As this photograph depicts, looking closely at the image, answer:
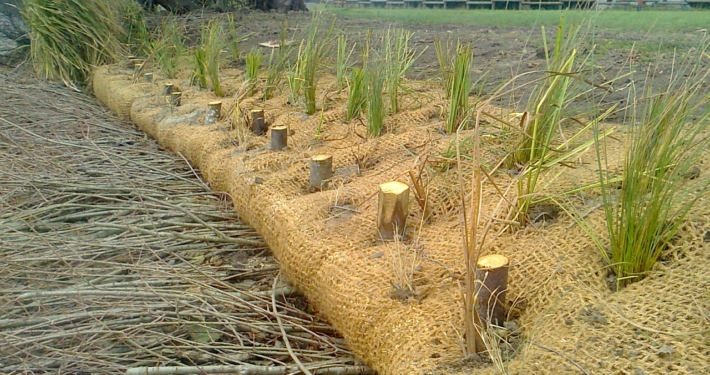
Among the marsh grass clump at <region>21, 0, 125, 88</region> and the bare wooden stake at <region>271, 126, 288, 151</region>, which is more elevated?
the marsh grass clump at <region>21, 0, 125, 88</region>

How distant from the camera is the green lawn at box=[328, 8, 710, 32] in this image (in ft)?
8.02

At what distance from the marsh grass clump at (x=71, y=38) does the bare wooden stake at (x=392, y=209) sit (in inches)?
171

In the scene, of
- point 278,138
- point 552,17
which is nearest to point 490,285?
point 278,138

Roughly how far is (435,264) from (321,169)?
0.80 m

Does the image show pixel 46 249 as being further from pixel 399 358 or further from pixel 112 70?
pixel 112 70

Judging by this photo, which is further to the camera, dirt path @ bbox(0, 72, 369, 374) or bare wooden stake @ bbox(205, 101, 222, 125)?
bare wooden stake @ bbox(205, 101, 222, 125)

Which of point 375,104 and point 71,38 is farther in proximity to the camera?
point 71,38

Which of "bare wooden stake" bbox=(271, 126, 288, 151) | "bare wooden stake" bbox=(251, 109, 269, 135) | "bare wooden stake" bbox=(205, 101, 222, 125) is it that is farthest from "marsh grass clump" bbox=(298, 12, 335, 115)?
"bare wooden stake" bbox=(205, 101, 222, 125)

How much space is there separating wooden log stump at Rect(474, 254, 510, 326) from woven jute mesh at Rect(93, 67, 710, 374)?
0.17 ft

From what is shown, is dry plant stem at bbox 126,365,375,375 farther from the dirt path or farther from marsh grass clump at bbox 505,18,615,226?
marsh grass clump at bbox 505,18,615,226

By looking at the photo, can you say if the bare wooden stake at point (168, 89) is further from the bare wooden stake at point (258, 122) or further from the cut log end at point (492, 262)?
the cut log end at point (492, 262)

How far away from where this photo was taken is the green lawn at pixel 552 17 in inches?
96.3

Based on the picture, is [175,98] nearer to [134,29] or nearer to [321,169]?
[321,169]

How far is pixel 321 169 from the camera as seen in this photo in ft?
8.13
